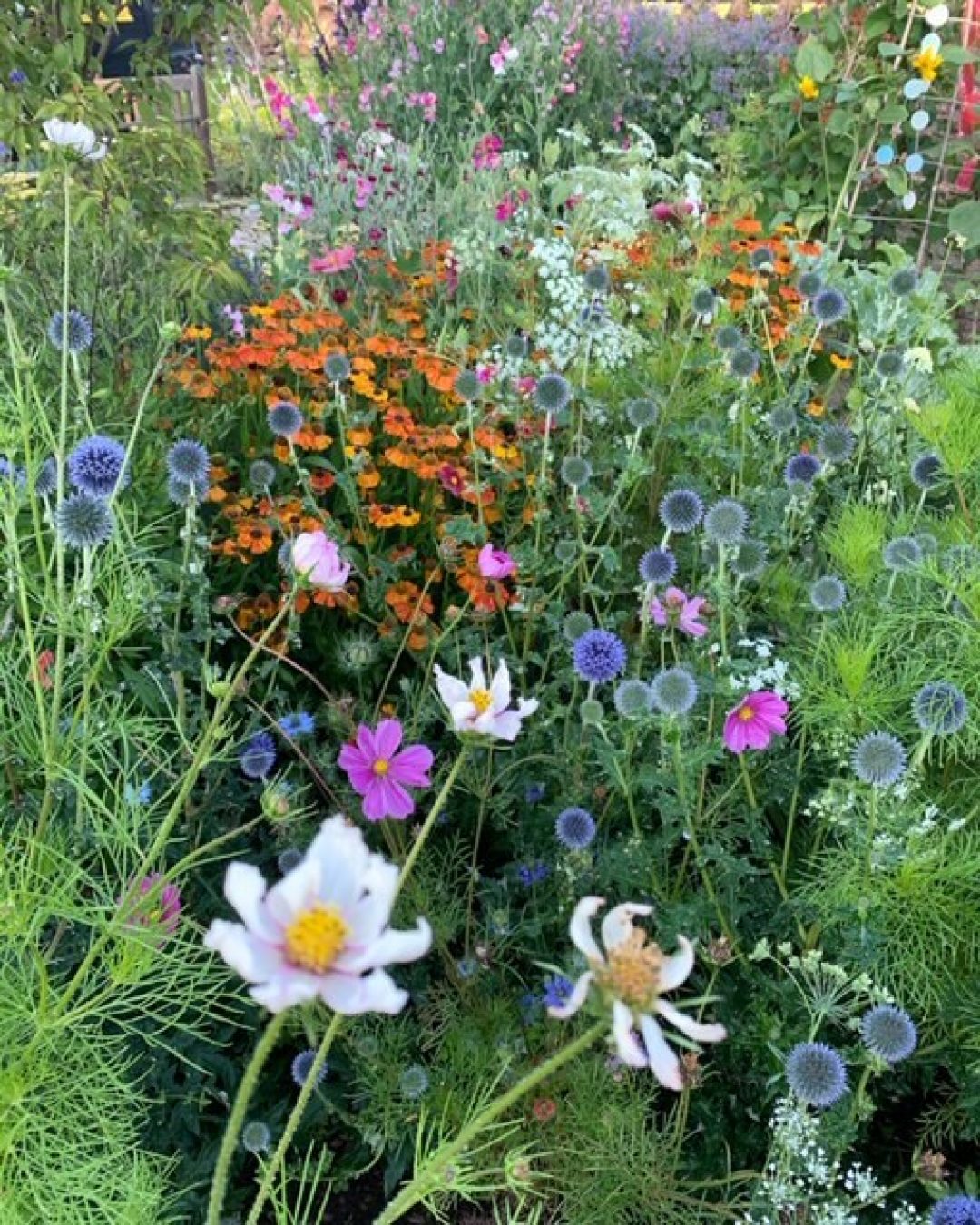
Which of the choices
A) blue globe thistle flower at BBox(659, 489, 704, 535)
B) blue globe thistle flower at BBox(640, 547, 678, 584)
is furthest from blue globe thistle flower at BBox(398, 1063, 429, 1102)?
blue globe thistle flower at BBox(659, 489, 704, 535)

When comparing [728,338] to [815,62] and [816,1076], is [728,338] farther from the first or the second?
[815,62]

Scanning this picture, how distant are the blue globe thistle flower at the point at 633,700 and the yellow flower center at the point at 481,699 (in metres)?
0.44

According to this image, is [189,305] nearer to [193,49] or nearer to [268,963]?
[193,49]

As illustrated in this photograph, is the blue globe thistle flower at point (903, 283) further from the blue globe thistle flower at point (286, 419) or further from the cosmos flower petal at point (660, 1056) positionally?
the cosmos flower petal at point (660, 1056)

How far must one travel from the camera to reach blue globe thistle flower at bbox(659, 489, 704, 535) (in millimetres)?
1856

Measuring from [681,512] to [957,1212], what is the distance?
3.33 ft

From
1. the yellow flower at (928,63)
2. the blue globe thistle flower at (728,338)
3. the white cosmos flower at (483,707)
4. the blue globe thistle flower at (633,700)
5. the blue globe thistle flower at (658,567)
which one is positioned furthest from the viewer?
the yellow flower at (928,63)

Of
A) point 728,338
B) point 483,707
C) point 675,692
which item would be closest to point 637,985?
point 483,707

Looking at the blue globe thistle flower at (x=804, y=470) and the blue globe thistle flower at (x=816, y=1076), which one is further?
the blue globe thistle flower at (x=804, y=470)

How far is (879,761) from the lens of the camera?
1.39 m

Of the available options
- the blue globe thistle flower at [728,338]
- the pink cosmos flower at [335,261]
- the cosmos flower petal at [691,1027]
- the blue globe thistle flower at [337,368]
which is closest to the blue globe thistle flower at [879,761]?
the cosmos flower petal at [691,1027]

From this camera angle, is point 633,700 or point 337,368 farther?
point 337,368

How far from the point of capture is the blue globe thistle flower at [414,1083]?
160 centimetres

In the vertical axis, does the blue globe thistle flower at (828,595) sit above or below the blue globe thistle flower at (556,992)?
above
